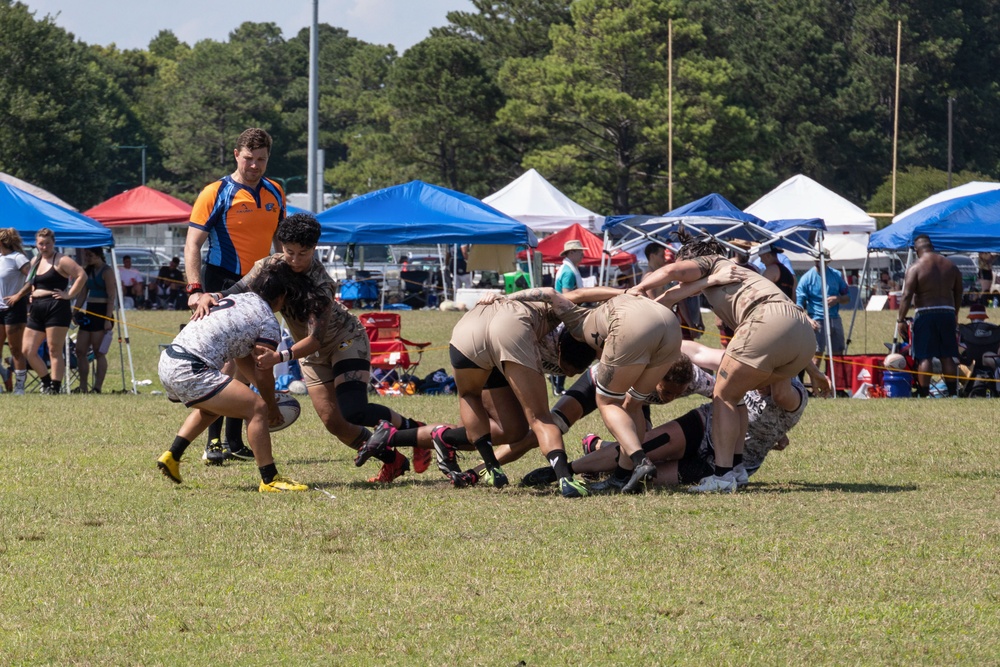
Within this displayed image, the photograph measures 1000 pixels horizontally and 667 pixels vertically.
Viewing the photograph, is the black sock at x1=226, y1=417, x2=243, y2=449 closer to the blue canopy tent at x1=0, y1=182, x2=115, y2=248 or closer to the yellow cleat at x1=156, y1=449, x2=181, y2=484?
the yellow cleat at x1=156, y1=449, x2=181, y2=484

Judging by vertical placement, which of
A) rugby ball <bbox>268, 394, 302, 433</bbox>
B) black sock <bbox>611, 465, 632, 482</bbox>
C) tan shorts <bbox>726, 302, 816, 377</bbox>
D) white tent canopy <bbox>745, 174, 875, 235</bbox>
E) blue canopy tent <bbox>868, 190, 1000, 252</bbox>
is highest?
white tent canopy <bbox>745, 174, 875, 235</bbox>

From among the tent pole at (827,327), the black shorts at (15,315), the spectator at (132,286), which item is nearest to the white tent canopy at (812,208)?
the tent pole at (827,327)

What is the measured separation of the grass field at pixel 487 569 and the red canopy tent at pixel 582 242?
22981 millimetres

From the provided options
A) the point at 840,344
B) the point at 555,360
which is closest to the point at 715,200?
the point at 840,344

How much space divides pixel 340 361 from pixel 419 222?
11055 mm

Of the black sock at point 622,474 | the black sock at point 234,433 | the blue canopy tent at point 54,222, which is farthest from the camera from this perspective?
the blue canopy tent at point 54,222

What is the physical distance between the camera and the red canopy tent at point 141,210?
2736 cm

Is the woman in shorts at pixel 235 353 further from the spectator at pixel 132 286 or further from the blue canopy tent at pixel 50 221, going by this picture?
the spectator at pixel 132 286

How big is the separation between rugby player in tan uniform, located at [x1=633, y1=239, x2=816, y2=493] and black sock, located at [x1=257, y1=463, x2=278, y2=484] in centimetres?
212

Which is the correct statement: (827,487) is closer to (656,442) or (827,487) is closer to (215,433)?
(656,442)

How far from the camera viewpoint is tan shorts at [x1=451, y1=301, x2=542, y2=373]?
6.93 m

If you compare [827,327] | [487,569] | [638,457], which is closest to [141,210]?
[827,327]

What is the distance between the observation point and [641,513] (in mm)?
6668

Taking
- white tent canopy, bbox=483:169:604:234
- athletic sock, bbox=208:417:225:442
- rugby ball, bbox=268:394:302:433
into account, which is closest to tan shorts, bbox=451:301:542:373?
rugby ball, bbox=268:394:302:433
